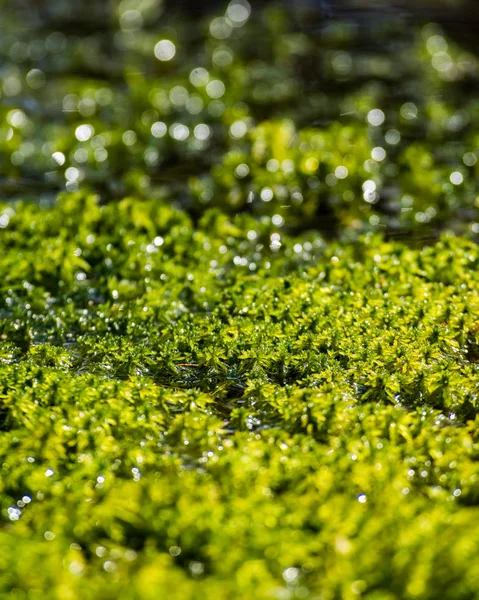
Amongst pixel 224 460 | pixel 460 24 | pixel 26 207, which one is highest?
pixel 224 460

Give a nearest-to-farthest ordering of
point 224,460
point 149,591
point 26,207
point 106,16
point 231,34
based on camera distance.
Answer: point 149,591, point 224,460, point 26,207, point 231,34, point 106,16

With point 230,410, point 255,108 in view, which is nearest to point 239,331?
point 230,410

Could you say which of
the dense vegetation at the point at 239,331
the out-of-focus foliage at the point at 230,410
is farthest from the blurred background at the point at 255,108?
the out-of-focus foliage at the point at 230,410

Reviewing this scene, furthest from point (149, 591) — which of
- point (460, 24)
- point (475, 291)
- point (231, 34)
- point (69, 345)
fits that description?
point (460, 24)

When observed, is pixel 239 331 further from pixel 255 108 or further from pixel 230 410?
pixel 255 108

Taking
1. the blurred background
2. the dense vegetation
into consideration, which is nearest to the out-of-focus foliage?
the dense vegetation

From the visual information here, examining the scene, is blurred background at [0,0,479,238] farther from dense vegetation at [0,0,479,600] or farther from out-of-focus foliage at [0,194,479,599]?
out-of-focus foliage at [0,194,479,599]

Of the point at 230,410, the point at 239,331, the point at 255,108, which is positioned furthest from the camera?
the point at 255,108

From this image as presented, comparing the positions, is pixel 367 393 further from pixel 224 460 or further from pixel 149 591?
pixel 149 591
